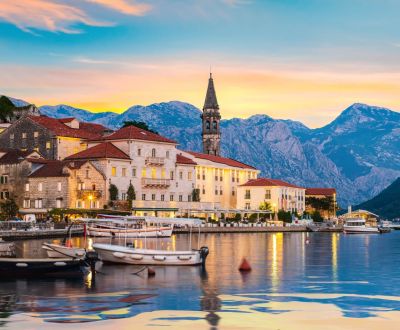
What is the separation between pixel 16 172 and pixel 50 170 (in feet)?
20.1

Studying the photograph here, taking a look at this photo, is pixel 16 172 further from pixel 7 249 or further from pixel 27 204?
pixel 7 249

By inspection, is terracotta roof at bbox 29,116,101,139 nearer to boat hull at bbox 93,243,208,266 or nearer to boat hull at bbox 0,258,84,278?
boat hull at bbox 93,243,208,266

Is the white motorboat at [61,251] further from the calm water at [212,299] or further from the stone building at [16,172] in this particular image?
the stone building at [16,172]

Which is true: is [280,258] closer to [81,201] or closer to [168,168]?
[81,201]

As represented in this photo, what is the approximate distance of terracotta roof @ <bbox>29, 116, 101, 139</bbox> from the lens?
14638 centimetres

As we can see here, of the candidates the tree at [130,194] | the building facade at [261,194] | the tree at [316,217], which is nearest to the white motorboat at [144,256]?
the tree at [130,194]

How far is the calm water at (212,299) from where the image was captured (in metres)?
36.7

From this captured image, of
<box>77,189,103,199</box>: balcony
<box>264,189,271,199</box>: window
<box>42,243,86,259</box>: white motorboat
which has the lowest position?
<box>42,243,86,259</box>: white motorboat

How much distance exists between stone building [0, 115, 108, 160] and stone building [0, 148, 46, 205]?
6558 mm

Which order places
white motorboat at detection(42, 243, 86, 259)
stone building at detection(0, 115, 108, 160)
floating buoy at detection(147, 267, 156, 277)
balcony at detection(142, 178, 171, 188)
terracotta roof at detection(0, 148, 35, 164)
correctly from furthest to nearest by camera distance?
stone building at detection(0, 115, 108, 160) < balcony at detection(142, 178, 171, 188) < terracotta roof at detection(0, 148, 35, 164) < white motorboat at detection(42, 243, 86, 259) < floating buoy at detection(147, 267, 156, 277)

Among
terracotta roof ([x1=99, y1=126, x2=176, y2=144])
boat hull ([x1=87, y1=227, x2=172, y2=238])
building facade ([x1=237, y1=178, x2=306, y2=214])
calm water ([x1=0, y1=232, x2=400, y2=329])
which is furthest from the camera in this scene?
building facade ([x1=237, y1=178, x2=306, y2=214])

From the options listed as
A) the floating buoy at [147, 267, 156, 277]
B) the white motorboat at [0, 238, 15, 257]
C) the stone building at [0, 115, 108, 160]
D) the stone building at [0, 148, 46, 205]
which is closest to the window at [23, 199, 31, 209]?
the stone building at [0, 148, 46, 205]

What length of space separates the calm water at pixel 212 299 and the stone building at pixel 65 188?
2750 inches

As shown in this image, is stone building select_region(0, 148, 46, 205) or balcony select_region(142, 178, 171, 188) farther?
balcony select_region(142, 178, 171, 188)
